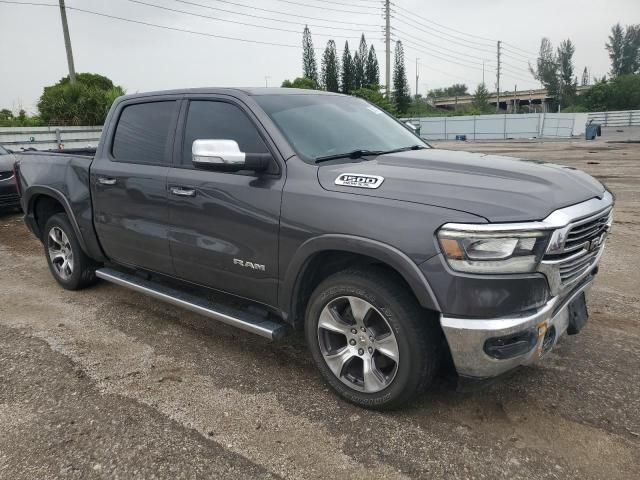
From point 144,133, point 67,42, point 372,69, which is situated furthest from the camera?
point 372,69

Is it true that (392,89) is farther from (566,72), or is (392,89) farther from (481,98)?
(566,72)

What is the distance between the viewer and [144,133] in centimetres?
420

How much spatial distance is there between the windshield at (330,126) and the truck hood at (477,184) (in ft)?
0.86

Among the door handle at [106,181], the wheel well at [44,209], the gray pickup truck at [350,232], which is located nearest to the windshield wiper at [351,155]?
the gray pickup truck at [350,232]

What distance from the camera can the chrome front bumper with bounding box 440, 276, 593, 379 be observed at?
2.48m

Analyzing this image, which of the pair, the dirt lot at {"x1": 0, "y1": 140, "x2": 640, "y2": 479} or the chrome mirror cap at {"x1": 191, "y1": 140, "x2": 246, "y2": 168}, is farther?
the chrome mirror cap at {"x1": 191, "y1": 140, "x2": 246, "y2": 168}

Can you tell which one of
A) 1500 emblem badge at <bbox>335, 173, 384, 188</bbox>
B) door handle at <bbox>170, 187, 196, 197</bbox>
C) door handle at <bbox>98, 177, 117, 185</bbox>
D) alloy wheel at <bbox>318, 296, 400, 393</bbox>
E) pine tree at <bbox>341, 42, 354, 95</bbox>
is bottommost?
alloy wheel at <bbox>318, 296, 400, 393</bbox>

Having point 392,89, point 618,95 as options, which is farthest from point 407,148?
point 618,95

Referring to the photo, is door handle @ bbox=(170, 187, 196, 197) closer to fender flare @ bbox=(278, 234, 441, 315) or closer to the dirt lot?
fender flare @ bbox=(278, 234, 441, 315)

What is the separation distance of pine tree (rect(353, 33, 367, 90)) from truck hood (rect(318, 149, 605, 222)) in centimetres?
7303

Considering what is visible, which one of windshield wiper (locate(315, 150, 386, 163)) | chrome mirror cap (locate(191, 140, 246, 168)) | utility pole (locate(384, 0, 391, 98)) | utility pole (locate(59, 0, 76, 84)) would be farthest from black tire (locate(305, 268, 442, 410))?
utility pole (locate(384, 0, 391, 98))

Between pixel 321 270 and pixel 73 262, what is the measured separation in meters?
3.01

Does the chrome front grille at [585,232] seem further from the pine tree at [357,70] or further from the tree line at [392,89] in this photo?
the pine tree at [357,70]

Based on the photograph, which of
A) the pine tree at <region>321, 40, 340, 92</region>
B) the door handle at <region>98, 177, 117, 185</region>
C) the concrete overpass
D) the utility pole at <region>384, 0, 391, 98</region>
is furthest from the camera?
the concrete overpass
